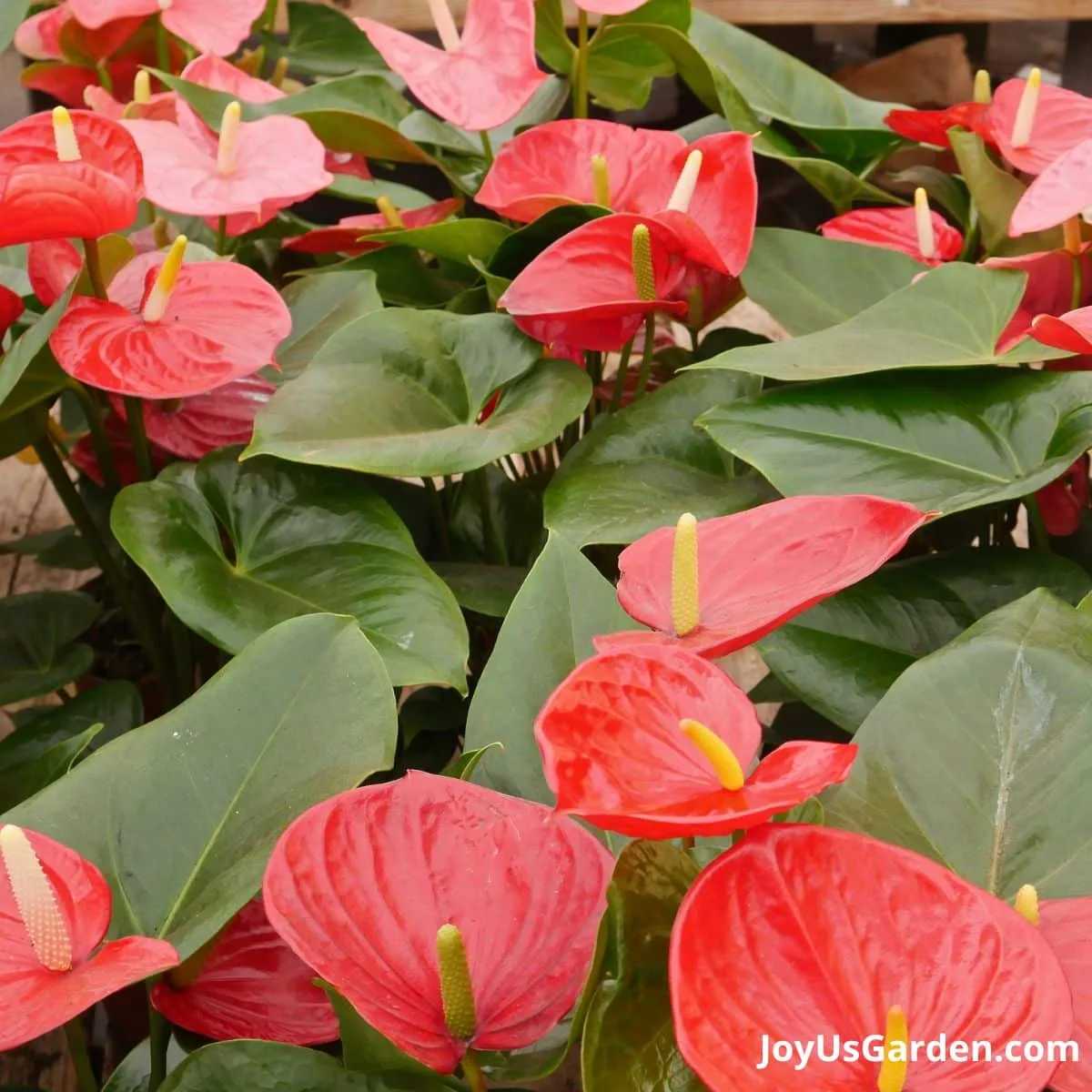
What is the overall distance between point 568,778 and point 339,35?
1.22 m

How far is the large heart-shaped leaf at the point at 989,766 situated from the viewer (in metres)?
0.38

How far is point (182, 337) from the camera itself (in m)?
0.59

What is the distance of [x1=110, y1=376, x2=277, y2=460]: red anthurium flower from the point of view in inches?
26.2

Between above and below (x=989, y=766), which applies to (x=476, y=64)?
above

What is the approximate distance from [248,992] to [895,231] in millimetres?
640

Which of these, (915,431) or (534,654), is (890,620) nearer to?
(915,431)

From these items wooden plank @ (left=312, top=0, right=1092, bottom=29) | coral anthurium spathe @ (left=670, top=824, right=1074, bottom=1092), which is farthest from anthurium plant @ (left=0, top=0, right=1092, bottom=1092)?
wooden plank @ (left=312, top=0, right=1092, bottom=29)

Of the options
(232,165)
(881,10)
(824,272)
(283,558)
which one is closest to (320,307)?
(232,165)

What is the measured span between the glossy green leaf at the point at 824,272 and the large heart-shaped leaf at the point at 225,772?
0.41m

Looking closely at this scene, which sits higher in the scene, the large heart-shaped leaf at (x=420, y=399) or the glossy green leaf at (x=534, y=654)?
the large heart-shaped leaf at (x=420, y=399)

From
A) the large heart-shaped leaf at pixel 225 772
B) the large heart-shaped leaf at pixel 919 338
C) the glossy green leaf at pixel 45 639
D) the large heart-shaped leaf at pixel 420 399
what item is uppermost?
the large heart-shaped leaf at pixel 919 338

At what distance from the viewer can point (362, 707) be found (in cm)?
42

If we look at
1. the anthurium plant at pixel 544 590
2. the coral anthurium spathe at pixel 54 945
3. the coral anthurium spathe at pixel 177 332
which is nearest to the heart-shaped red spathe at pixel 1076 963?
the anthurium plant at pixel 544 590

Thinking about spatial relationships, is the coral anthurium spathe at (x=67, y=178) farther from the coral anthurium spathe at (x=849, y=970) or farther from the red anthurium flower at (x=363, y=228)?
the coral anthurium spathe at (x=849, y=970)
